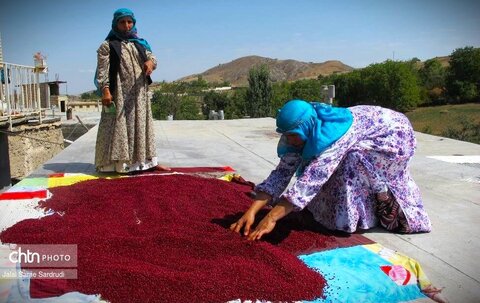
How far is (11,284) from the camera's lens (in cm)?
187

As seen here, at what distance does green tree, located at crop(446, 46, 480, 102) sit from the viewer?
42469 millimetres

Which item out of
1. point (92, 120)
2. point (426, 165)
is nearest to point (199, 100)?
point (92, 120)

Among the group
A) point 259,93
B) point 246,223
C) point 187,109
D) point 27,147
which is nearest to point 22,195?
point 246,223

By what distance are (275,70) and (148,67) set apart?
4980 inches


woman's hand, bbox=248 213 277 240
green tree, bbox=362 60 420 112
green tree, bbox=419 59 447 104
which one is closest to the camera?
woman's hand, bbox=248 213 277 240

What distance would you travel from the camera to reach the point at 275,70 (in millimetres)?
127875

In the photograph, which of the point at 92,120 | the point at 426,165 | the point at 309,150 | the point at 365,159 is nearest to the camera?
the point at 309,150

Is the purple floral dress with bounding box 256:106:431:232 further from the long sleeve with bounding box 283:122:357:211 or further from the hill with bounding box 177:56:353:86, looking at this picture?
the hill with bounding box 177:56:353:86

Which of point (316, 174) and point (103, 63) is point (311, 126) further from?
point (103, 63)

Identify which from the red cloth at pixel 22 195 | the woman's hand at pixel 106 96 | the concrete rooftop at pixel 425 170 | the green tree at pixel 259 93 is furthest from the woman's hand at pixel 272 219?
the green tree at pixel 259 93

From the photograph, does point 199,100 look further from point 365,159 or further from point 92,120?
point 365,159

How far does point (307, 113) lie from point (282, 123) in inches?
5.6

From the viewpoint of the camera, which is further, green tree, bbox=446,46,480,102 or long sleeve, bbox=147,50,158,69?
green tree, bbox=446,46,480,102

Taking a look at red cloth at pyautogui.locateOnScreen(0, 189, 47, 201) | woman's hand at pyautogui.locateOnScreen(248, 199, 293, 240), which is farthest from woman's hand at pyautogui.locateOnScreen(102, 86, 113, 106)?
woman's hand at pyautogui.locateOnScreen(248, 199, 293, 240)
